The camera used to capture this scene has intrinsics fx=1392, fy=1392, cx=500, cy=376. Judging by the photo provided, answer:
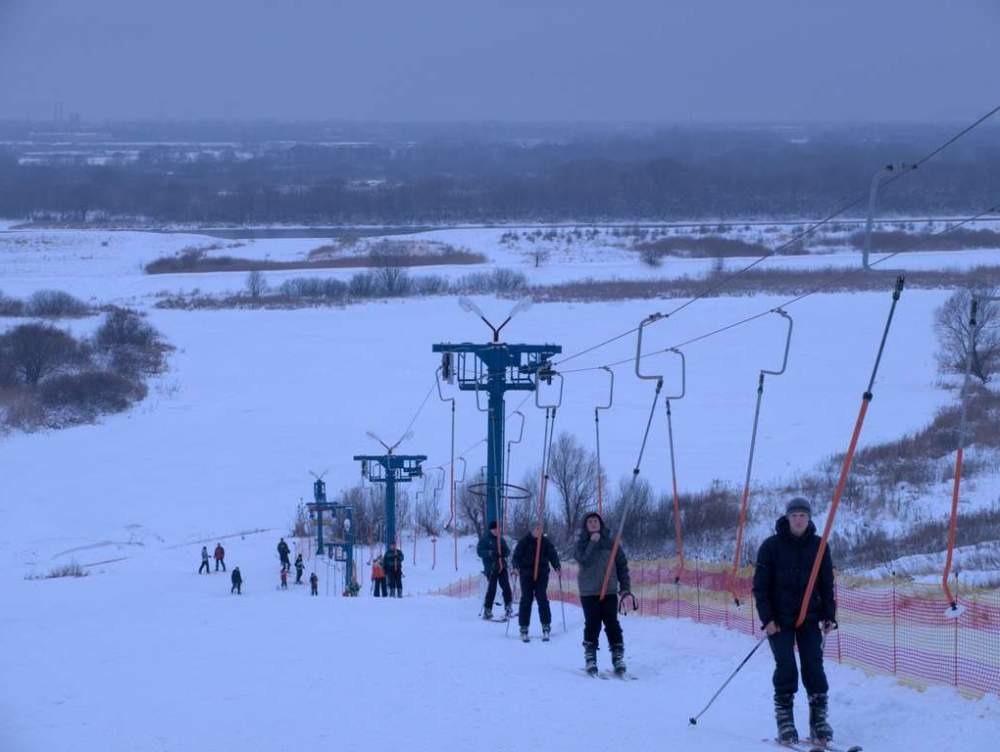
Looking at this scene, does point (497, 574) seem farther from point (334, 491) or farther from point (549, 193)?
point (549, 193)

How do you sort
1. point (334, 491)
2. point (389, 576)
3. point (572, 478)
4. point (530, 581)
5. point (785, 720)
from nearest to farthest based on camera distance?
point (785, 720) < point (530, 581) < point (389, 576) < point (572, 478) < point (334, 491)

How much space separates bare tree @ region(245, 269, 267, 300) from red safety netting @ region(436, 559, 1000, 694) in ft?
176

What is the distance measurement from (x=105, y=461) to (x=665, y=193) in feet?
309

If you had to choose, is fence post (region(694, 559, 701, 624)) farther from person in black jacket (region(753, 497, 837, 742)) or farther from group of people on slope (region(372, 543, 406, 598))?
group of people on slope (region(372, 543, 406, 598))

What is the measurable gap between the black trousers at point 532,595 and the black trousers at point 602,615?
5.62 ft

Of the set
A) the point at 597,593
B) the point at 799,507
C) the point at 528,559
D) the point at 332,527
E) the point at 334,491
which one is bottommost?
the point at 334,491

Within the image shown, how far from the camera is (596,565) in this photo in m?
9.40

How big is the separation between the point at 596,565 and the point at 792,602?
236 centimetres

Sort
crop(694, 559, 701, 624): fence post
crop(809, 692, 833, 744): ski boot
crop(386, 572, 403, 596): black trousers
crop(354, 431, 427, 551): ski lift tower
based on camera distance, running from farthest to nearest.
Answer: crop(354, 431, 427, 551): ski lift tower, crop(386, 572, 403, 596): black trousers, crop(694, 559, 701, 624): fence post, crop(809, 692, 833, 744): ski boot

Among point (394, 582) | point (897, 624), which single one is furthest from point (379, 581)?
point (897, 624)

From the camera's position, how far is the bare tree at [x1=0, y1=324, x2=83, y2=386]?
47.0 m

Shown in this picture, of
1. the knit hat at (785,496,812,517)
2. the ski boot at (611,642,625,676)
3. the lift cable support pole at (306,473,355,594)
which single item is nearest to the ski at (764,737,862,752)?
the knit hat at (785,496,812,517)

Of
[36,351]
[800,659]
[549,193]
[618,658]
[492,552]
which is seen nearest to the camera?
[800,659]

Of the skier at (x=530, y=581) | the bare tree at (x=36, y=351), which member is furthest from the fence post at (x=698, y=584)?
the bare tree at (x=36, y=351)
